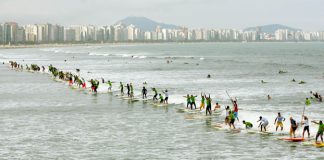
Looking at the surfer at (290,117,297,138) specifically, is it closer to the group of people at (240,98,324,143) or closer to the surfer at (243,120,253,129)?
the group of people at (240,98,324,143)

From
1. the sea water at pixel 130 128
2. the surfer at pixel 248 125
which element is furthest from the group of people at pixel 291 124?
the sea water at pixel 130 128

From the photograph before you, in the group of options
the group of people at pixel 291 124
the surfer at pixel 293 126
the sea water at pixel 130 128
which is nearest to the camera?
the sea water at pixel 130 128

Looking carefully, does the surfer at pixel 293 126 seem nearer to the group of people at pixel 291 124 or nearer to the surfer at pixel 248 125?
the group of people at pixel 291 124

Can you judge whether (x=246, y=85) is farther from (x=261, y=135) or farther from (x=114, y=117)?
(x=261, y=135)

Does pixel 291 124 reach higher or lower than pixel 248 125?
higher

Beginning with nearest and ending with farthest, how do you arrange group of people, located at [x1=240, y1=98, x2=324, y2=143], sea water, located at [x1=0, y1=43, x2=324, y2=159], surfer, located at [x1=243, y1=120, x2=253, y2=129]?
1. sea water, located at [x1=0, y1=43, x2=324, y2=159]
2. group of people, located at [x1=240, y1=98, x2=324, y2=143]
3. surfer, located at [x1=243, y1=120, x2=253, y2=129]

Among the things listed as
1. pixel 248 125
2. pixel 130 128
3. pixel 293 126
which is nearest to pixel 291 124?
pixel 293 126

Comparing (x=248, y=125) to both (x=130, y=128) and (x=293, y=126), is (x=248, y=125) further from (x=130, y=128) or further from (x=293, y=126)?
(x=130, y=128)

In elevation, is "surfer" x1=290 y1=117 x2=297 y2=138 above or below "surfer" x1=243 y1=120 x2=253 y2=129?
above

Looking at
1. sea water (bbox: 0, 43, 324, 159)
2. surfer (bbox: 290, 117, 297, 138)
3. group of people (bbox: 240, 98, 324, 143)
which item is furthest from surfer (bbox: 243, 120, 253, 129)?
surfer (bbox: 290, 117, 297, 138)

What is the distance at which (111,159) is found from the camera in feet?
82.0

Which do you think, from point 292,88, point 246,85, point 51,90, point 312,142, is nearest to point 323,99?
point 292,88

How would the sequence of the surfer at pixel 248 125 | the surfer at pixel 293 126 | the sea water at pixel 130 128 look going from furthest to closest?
the surfer at pixel 248 125, the surfer at pixel 293 126, the sea water at pixel 130 128

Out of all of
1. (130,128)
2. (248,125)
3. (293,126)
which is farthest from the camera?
(130,128)
